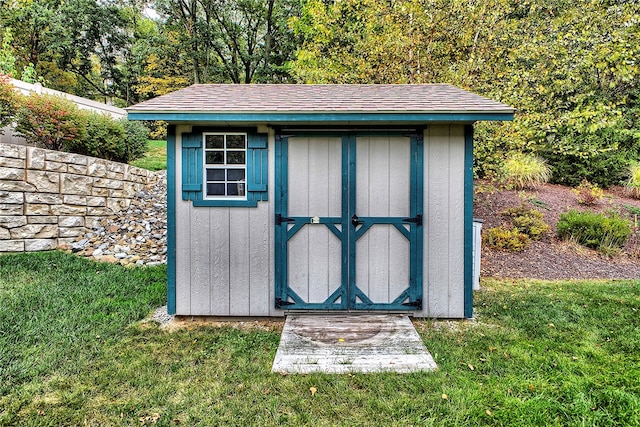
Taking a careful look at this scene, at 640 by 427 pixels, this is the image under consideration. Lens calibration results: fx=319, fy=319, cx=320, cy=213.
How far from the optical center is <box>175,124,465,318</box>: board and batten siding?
3.43m

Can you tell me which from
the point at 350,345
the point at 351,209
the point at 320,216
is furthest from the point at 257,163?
the point at 350,345

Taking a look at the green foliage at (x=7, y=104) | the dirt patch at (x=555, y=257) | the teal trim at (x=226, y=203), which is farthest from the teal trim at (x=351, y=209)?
the green foliage at (x=7, y=104)

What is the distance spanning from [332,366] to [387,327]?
877 mm

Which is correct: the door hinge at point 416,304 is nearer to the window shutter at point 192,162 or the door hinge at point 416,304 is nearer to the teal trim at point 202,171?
the teal trim at point 202,171

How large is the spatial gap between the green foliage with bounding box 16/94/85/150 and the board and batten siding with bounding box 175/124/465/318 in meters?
4.13

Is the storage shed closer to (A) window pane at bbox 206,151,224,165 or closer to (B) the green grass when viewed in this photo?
(A) window pane at bbox 206,151,224,165

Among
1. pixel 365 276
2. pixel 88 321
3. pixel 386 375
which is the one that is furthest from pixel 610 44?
pixel 88 321

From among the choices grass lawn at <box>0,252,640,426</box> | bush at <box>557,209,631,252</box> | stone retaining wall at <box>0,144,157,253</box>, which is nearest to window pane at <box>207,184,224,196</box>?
grass lawn at <box>0,252,640,426</box>

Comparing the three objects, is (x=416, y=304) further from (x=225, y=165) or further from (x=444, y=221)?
(x=225, y=165)

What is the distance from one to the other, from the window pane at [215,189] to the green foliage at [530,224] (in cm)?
585

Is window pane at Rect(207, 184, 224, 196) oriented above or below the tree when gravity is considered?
below

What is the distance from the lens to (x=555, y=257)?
5.82 meters

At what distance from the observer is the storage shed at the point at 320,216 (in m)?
3.42

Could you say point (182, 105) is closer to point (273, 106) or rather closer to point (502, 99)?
point (273, 106)
